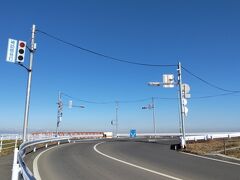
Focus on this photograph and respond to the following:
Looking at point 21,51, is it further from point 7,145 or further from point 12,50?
point 7,145

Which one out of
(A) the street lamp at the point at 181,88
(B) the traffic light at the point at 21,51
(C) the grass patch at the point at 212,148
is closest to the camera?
(B) the traffic light at the point at 21,51

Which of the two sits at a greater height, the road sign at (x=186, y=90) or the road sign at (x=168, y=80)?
the road sign at (x=168, y=80)

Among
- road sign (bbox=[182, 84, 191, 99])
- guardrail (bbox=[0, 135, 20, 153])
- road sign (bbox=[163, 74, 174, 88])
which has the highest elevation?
road sign (bbox=[163, 74, 174, 88])

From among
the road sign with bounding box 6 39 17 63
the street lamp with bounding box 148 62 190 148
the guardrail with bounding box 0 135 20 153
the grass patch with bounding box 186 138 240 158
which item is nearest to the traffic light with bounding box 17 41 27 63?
the road sign with bounding box 6 39 17 63

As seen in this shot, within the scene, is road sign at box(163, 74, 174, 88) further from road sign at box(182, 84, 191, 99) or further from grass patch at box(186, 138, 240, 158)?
grass patch at box(186, 138, 240, 158)

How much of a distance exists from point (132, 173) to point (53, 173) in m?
2.91

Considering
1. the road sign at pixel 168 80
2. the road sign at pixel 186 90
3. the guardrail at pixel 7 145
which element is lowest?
the guardrail at pixel 7 145

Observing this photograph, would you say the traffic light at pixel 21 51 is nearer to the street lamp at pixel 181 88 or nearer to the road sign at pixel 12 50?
the road sign at pixel 12 50

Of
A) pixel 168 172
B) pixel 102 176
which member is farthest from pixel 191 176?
pixel 102 176

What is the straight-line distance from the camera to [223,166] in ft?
44.3

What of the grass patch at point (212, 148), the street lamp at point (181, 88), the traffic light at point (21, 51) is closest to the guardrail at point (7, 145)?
the traffic light at point (21, 51)

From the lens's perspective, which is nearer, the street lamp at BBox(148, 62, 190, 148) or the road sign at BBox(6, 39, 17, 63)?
the road sign at BBox(6, 39, 17, 63)

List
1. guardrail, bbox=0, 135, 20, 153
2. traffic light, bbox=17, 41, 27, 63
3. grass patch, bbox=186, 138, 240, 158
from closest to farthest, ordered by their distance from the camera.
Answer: traffic light, bbox=17, 41, 27, 63, grass patch, bbox=186, 138, 240, 158, guardrail, bbox=0, 135, 20, 153

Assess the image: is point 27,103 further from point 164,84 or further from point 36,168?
point 164,84
